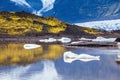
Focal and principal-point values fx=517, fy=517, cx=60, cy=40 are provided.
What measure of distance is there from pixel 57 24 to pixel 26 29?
883 centimetres

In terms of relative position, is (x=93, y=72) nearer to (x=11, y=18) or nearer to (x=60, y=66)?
(x=60, y=66)

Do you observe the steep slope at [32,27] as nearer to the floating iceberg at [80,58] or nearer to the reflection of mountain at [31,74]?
the floating iceberg at [80,58]

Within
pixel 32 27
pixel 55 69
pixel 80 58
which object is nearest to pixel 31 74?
pixel 55 69

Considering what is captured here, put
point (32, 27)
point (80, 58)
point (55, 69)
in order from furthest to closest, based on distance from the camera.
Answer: point (32, 27)
point (80, 58)
point (55, 69)

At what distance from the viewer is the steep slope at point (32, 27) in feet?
306

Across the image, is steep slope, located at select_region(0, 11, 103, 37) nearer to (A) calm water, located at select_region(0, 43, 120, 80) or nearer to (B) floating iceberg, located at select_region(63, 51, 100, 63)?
(B) floating iceberg, located at select_region(63, 51, 100, 63)

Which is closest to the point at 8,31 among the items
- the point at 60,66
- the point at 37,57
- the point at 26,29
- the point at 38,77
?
the point at 26,29

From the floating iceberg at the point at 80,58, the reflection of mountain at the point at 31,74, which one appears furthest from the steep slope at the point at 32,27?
the reflection of mountain at the point at 31,74

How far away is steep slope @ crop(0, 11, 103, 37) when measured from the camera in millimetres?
93375

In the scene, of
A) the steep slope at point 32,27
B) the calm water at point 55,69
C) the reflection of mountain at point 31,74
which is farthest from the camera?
the steep slope at point 32,27

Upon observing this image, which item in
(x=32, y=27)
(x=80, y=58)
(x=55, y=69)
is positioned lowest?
(x=55, y=69)

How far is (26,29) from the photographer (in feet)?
311

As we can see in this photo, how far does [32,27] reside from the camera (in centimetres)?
9644

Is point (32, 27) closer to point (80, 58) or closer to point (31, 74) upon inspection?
point (80, 58)
